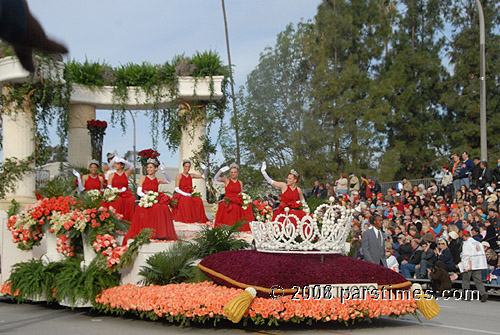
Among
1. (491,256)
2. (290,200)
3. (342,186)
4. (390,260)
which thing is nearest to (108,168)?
(290,200)

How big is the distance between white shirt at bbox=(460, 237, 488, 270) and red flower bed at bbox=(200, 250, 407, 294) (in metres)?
4.81

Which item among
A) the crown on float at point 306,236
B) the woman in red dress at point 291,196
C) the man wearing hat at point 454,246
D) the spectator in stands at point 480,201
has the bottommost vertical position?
the man wearing hat at point 454,246

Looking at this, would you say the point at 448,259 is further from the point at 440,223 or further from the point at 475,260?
the point at 440,223

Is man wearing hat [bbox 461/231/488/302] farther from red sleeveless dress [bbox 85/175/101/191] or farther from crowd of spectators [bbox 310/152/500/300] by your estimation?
red sleeveless dress [bbox 85/175/101/191]

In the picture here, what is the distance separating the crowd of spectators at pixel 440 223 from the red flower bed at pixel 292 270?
13.6ft

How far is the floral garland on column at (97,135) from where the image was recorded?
1911cm

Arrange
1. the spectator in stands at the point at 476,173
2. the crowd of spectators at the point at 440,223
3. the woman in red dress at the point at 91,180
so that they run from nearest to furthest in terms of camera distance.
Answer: the crowd of spectators at the point at 440,223 < the woman in red dress at the point at 91,180 < the spectator in stands at the point at 476,173

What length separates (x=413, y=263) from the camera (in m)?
16.4

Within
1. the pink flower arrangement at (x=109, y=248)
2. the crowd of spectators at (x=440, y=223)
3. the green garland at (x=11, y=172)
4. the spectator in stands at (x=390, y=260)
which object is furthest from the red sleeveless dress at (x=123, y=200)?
the spectator in stands at (x=390, y=260)

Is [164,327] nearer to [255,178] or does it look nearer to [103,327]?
[103,327]

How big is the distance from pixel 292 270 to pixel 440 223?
32.2ft

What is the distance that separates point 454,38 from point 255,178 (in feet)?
62.3

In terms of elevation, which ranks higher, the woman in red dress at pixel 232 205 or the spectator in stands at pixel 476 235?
the woman in red dress at pixel 232 205

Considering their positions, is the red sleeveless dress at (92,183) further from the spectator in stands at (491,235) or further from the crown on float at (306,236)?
the spectator in stands at (491,235)
